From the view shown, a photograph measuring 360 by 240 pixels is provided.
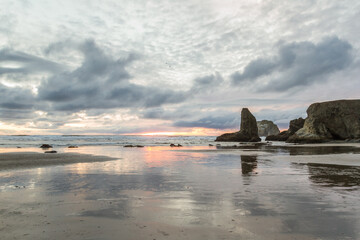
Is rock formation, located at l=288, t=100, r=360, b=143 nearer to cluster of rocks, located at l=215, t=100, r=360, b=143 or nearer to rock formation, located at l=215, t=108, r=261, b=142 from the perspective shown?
cluster of rocks, located at l=215, t=100, r=360, b=143

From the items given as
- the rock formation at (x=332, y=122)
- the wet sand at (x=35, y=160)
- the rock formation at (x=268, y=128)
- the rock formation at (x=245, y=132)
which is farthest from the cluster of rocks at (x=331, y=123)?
the rock formation at (x=268, y=128)

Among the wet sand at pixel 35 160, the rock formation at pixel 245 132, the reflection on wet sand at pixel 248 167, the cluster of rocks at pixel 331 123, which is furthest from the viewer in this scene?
the rock formation at pixel 245 132

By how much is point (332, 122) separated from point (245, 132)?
28698 millimetres

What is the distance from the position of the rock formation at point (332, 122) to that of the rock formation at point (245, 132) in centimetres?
1990

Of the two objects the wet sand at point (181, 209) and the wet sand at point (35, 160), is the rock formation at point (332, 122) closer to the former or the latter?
the wet sand at point (35, 160)

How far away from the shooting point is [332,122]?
68188 millimetres

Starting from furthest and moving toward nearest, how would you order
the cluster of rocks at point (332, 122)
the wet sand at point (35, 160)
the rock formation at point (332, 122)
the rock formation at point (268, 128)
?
the rock formation at point (268, 128), the rock formation at point (332, 122), the cluster of rocks at point (332, 122), the wet sand at point (35, 160)

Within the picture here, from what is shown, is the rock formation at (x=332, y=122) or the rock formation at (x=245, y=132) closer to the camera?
the rock formation at (x=332, y=122)

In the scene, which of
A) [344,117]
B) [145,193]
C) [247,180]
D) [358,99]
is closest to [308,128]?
[344,117]

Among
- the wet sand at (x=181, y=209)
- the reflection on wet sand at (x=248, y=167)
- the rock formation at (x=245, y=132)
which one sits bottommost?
the reflection on wet sand at (x=248, y=167)

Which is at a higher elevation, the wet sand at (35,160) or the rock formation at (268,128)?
the rock formation at (268,128)

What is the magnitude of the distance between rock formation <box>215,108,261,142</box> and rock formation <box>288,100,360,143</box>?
19900mm

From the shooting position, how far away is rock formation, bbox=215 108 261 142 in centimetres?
8615

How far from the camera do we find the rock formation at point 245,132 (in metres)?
86.2
